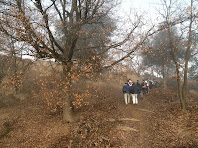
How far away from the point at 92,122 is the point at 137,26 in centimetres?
734

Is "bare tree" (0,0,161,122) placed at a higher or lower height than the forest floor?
higher

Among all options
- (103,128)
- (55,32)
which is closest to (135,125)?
(103,128)

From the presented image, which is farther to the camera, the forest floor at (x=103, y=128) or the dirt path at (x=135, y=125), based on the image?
the dirt path at (x=135, y=125)

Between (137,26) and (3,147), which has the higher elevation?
(137,26)

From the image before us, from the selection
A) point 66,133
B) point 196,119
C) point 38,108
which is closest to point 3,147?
point 66,133

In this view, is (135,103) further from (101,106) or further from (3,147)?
(3,147)

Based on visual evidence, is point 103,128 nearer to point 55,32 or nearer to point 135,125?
point 135,125

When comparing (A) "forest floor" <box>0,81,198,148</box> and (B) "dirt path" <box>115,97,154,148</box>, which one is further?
(B) "dirt path" <box>115,97,154,148</box>

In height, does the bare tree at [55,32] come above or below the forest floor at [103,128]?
above

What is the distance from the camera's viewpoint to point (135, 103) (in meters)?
12.9

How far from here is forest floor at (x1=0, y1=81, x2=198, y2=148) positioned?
23.4ft

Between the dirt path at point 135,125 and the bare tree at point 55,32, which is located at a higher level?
the bare tree at point 55,32

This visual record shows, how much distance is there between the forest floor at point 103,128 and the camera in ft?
23.4

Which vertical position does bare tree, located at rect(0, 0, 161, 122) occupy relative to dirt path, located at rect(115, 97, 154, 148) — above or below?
above
